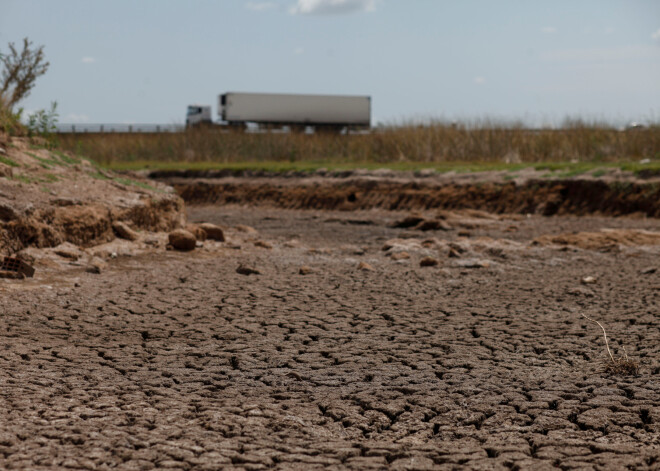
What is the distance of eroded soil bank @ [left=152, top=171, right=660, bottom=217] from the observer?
50.3 ft

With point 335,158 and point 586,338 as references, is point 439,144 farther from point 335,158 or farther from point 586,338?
point 586,338

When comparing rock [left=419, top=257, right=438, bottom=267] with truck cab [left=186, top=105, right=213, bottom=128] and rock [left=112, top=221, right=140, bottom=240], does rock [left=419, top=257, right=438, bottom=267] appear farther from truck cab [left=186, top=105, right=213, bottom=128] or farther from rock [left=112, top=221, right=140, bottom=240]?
truck cab [left=186, top=105, right=213, bottom=128]

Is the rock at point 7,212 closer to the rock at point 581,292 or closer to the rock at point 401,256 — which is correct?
the rock at point 401,256

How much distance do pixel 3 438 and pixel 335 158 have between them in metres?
22.1

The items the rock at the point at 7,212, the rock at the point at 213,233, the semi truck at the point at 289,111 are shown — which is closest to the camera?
the rock at the point at 7,212

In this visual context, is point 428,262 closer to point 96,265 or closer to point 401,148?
point 96,265

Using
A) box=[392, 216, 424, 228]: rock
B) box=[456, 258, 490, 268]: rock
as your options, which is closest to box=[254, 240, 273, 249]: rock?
box=[456, 258, 490, 268]: rock

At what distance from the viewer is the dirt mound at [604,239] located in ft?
32.8

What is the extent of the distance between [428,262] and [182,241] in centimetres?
303

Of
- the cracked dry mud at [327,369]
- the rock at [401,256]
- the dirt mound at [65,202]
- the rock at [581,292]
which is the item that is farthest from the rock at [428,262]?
the dirt mound at [65,202]

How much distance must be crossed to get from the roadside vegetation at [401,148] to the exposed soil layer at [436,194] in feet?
3.59

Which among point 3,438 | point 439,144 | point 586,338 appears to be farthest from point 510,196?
point 3,438

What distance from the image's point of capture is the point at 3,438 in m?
3.13

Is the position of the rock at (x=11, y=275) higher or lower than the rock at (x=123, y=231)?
lower
